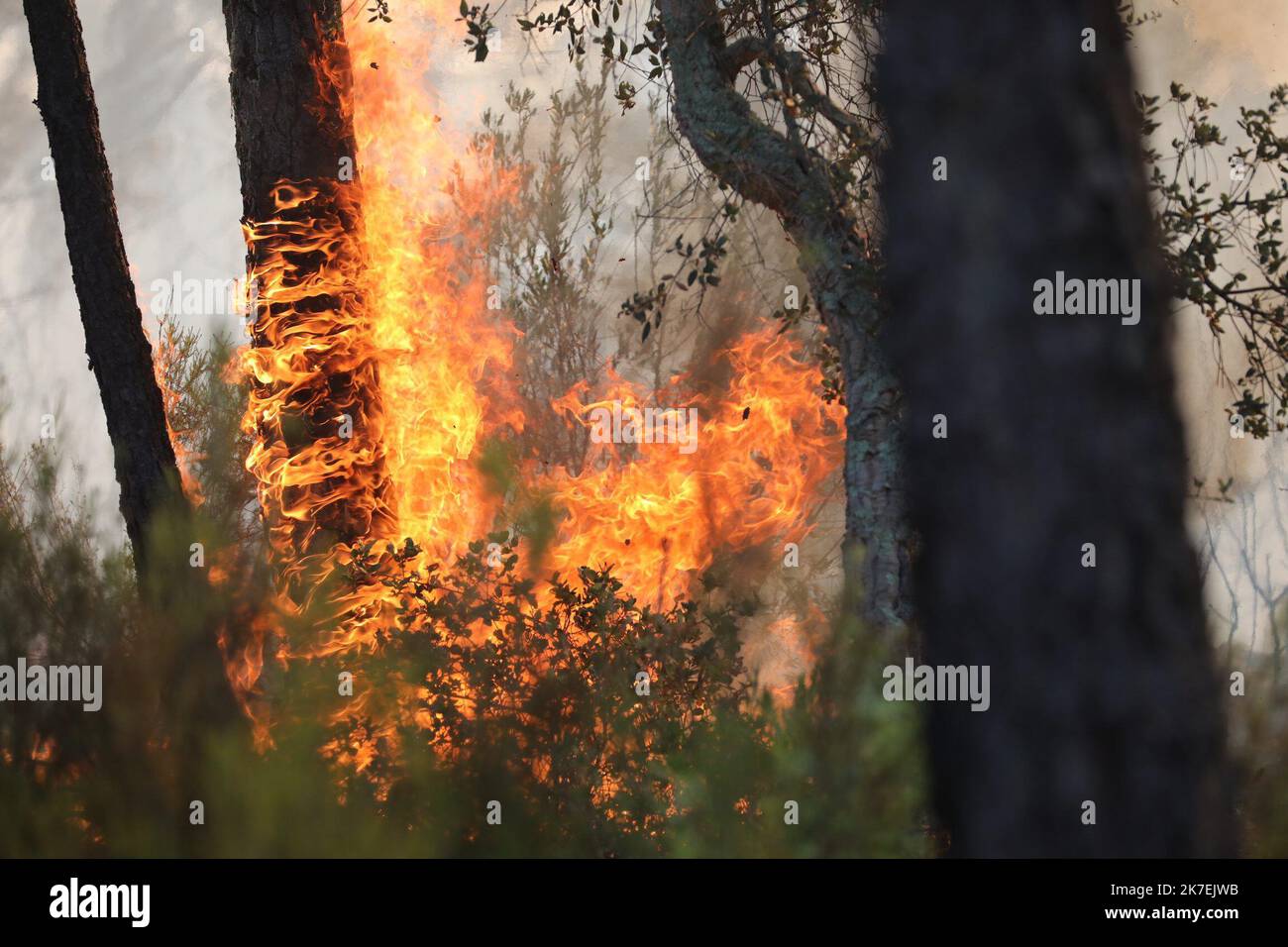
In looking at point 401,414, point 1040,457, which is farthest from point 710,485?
point 1040,457

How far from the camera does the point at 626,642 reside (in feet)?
→ 20.5

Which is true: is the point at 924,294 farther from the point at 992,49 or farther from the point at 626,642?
the point at 626,642

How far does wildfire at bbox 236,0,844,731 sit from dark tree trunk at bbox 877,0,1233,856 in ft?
13.9

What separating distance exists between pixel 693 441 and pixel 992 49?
627cm

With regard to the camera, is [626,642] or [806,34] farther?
[806,34]

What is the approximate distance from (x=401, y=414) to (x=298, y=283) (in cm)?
131

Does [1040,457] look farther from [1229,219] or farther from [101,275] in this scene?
[101,275]

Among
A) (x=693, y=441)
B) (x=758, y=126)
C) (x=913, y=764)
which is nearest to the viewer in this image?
(x=913, y=764)

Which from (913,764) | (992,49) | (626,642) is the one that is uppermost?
(992,49)

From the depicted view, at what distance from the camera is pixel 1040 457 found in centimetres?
281

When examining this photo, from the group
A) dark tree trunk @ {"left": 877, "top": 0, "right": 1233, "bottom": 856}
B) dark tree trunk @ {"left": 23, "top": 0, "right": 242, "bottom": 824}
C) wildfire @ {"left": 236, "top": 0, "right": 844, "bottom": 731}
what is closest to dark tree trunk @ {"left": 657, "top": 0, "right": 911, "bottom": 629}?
wildfire @ {"left": 236, "top": 0, "right": 844, "bottom": 731}
